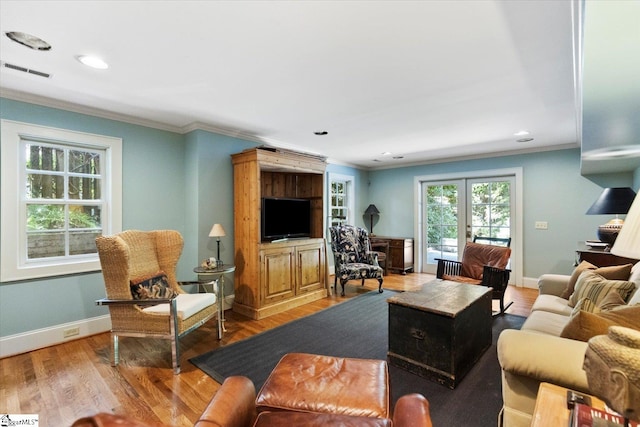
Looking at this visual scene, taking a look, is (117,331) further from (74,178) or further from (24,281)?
(74,178)

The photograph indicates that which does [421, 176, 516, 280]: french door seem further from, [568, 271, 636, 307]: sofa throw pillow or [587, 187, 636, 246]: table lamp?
[568, 271, 636, 307]: sofa throw pillow

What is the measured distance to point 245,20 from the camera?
162 cm

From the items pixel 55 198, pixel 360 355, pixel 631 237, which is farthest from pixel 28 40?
pixel 360 355

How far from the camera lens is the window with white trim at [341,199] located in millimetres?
5961

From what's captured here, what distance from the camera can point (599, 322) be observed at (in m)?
1.39

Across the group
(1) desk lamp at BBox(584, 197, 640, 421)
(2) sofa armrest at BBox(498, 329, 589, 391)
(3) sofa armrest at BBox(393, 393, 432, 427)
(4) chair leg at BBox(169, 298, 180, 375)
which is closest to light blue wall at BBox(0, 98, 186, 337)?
(4) chair leg at BBox(169, 298, 180, 375)

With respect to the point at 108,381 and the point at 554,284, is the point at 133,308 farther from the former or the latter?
the point at 554,284

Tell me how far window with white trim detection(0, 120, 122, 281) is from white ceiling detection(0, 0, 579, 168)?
Result: 1.33 ft

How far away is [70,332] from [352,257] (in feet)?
11.7

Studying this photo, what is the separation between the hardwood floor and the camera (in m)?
1.86

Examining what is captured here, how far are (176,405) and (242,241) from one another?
78.3 inches

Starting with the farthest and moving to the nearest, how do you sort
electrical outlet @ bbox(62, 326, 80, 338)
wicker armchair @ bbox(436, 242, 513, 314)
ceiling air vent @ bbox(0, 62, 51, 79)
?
wicker armchair @ bbox(436, 242, 513, 314) < electrical outlet @ bbox(62, 326, 80, 338) < ceiling air vent @ bbox(0, 62, 51, 79)

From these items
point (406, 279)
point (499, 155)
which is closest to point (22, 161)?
point (406, 279)

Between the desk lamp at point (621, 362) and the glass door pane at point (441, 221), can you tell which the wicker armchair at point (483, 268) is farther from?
the desk lamp at point (621, 362)
